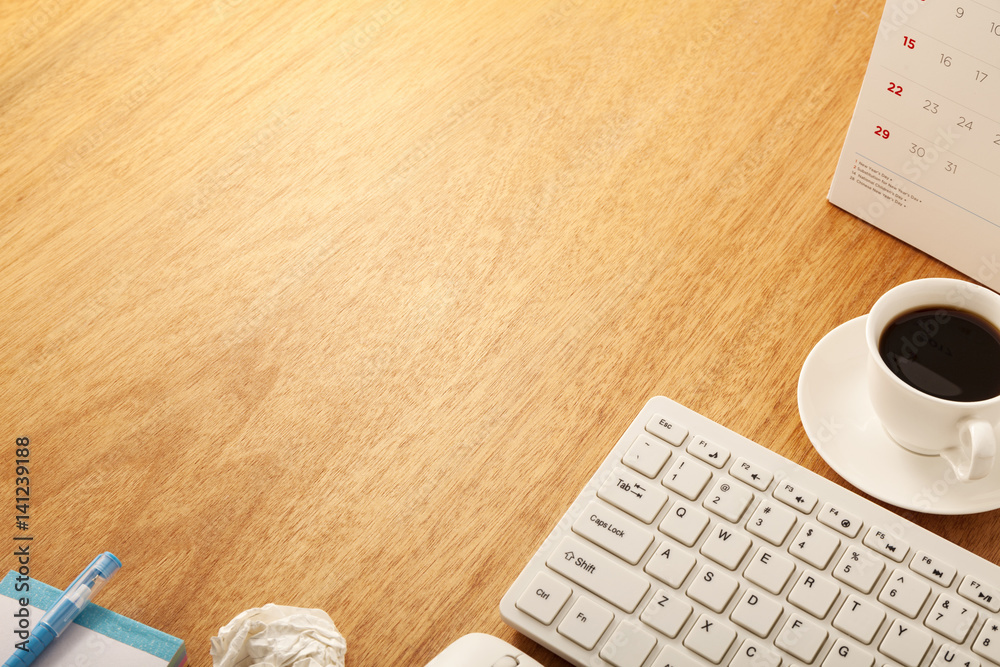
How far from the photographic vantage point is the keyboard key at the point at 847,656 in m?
0.54

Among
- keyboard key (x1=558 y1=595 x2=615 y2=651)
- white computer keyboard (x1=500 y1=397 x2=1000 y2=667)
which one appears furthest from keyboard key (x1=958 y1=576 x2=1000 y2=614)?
keyboard key (x1=558 y1=595 x2=615 y2=651)

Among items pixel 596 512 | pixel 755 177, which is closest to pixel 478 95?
pixel 755 177

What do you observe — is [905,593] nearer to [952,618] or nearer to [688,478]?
[952,618]

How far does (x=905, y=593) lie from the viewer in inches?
21.8

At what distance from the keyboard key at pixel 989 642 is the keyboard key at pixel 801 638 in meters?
0.09

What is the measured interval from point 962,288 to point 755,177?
225 mm

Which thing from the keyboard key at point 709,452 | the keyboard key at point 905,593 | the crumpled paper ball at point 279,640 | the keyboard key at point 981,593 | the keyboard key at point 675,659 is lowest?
the keyboard key at point 981,593

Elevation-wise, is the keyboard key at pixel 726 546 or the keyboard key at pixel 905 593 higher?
the keyboard key at pixel 726 546

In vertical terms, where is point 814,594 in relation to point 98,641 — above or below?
below

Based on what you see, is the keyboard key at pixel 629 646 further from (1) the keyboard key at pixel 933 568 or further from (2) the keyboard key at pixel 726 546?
(1) the keyboard key at pixel 933 568

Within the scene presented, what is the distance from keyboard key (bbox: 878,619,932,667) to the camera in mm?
536

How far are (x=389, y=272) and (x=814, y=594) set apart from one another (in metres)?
0.41

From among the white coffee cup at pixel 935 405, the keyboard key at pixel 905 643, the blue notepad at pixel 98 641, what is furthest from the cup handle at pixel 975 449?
the blue notepad at pixel 98 641

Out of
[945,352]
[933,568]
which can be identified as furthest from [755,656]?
[945,352]
